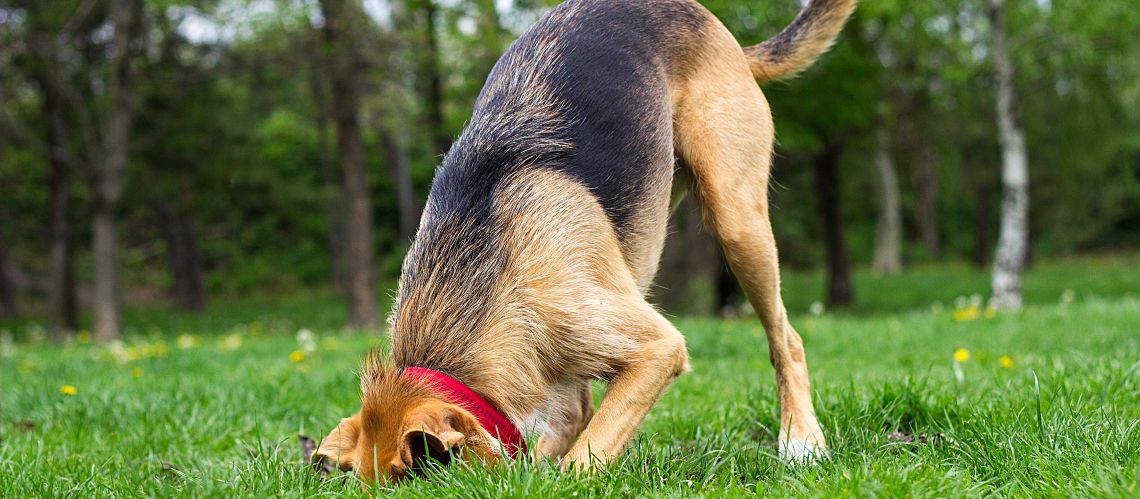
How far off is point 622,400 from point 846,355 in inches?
168

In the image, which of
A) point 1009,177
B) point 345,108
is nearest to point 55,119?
point 345,108

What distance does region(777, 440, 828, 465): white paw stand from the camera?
2936 mm

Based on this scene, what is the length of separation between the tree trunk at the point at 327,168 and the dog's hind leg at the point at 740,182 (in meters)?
11.5

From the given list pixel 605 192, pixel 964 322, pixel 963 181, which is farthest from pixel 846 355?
pixel 963 181

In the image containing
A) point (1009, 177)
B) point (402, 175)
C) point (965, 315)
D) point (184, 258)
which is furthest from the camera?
point (402, 175)

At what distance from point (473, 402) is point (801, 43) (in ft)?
8.44

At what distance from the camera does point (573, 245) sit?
Result: 319cm

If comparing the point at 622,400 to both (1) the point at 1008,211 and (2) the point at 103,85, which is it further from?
(2) the point at 103,85

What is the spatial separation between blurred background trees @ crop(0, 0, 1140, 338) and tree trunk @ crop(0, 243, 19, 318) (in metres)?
0.05

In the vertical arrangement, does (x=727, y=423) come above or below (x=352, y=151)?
below

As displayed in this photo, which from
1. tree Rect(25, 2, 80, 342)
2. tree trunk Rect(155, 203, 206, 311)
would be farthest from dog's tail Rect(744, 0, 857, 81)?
tree trunk Rect(155, 203, 206, 311)

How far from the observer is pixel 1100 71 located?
61.1 feet

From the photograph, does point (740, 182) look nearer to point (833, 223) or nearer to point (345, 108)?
point (345, 108)

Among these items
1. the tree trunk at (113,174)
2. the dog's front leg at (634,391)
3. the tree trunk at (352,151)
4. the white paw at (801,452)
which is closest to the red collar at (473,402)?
the dog's front leg at (634,391)
